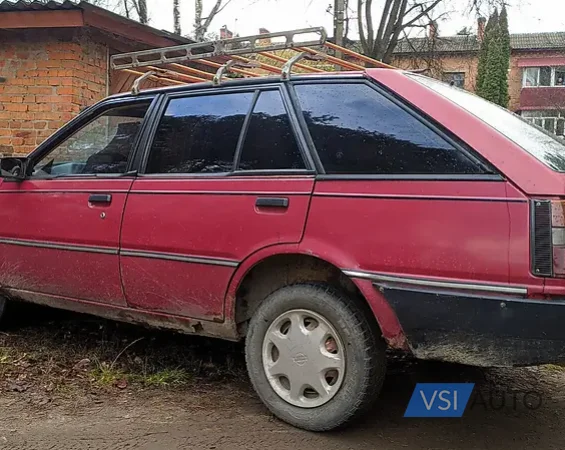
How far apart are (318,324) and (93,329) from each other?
91.9 inches

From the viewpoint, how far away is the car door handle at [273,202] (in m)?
3.04

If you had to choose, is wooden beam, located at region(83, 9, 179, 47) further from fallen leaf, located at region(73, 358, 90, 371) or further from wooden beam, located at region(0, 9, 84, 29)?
fallen leaf, located at region(73, 358, 90, 371)

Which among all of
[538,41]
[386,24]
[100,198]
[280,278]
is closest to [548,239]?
[280,278]

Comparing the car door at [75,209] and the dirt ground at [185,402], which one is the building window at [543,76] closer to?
the dirt ground at [185,402]

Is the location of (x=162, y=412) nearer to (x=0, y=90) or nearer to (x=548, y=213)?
(x=548, y=213)

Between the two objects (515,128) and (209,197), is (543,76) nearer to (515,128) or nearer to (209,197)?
(515,128)

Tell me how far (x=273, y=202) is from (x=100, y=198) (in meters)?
1.23

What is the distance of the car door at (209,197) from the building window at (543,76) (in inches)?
1463

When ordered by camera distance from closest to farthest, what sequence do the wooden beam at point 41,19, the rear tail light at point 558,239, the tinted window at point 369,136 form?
the rear tail light at point 558,239 → the tinted window at point 369,136 → the wooden beam at point 41,19

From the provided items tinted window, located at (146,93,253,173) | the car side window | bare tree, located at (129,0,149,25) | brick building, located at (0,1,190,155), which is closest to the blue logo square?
tinted window, located at (146,93,253,173)

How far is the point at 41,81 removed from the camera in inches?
280

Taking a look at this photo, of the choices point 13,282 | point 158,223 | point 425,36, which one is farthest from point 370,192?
point 425,36

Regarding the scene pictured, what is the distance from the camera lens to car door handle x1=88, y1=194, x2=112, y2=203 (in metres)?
3.69

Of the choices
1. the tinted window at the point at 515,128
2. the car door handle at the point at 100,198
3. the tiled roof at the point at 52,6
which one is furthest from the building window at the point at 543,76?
the car door handle at the point at 100,198
